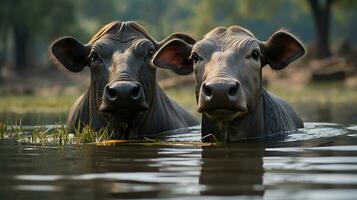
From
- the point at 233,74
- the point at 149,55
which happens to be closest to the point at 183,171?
the point at 233,74

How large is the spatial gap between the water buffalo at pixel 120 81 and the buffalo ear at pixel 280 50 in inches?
60.0

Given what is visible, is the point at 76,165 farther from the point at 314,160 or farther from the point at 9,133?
the point at 9,133

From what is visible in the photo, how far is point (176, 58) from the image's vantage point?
34.0 feet

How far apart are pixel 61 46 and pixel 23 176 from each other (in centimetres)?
502

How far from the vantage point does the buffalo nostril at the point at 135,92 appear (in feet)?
32.4

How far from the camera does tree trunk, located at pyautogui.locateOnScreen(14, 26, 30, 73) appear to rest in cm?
5302

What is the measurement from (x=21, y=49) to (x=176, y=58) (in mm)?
45357

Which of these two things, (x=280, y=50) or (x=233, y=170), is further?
(x=280, y=50)

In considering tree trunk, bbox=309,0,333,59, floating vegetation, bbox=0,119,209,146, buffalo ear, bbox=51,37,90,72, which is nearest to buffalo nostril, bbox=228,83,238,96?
floating vegetation, bbox=0,119,209,146

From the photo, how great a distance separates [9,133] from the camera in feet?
38.7

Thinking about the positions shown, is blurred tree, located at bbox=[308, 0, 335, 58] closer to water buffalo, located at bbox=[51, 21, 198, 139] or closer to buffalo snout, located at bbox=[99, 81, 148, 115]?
water buffalo, located at bbox=[51, 21, 198, 139]

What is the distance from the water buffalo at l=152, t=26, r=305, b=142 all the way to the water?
0.41 metres

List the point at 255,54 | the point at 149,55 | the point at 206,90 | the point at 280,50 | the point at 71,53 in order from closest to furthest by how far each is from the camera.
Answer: the point at 206,90
the point at 255,54
the point at 280,50
the point at 149,55
the point at 71,53

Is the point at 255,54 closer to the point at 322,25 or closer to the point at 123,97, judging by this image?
the point at 123,97
